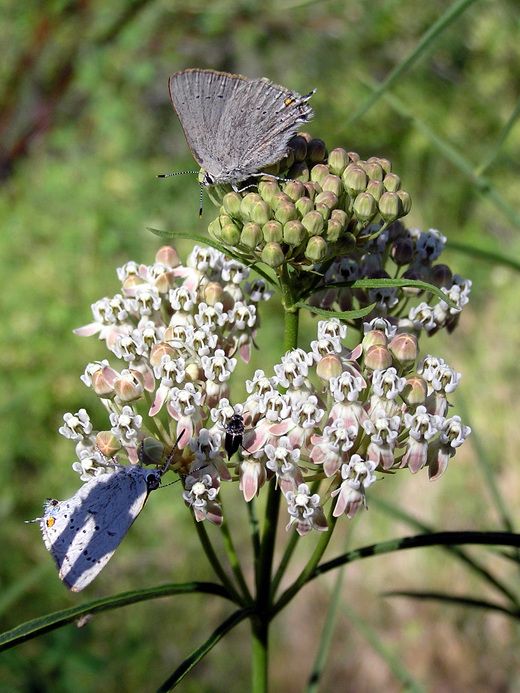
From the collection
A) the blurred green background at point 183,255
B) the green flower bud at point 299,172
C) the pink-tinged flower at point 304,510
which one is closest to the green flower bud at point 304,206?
the green flower bud at point 299,172

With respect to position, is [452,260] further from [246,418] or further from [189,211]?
[246,418]

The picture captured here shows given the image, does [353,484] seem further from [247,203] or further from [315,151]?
[315,151]

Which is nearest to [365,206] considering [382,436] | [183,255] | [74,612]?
[382,436]

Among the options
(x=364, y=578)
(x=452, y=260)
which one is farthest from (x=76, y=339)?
(x=452, y=260)

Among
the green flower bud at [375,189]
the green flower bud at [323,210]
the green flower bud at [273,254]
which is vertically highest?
the green flower bud at [375,189]

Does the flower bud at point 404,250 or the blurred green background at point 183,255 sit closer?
the flower bud at point 404,250

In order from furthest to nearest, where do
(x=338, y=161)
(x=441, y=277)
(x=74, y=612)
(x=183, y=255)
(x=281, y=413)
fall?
(x=183, y=255) → (x=441, y=277) → (x=338, y=161) → (x=281, y=413) → (x=74, y=612)

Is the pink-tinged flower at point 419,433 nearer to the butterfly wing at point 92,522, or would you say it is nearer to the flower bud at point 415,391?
the flower bud at point 415,391
